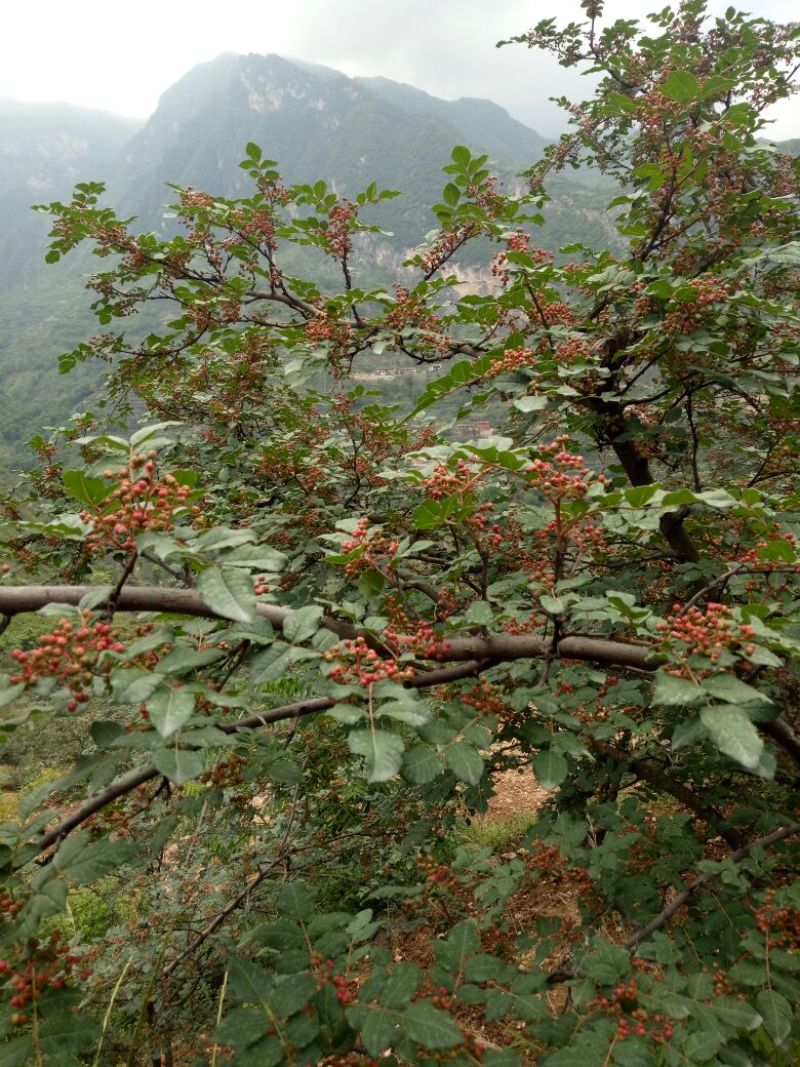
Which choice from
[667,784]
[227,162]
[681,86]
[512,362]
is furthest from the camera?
[227,162]

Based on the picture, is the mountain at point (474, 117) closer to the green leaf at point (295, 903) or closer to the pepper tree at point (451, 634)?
the pepper tree at point (451, 634)

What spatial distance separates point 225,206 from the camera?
3361 mm

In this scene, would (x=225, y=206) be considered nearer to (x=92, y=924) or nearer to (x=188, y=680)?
(x=188, y=680)

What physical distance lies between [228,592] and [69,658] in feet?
1.13

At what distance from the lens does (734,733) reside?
1.00 metres

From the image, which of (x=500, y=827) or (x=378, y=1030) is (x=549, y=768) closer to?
(x=378, y=1030)

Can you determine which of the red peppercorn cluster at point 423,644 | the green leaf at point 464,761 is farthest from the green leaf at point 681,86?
the green leaf at point 464,761

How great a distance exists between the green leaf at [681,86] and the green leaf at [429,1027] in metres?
3.27

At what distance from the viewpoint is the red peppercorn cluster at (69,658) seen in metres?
1.08

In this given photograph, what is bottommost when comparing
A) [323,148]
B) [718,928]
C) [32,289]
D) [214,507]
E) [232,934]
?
[32,289]

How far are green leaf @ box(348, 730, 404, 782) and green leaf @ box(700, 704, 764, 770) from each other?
0.56m

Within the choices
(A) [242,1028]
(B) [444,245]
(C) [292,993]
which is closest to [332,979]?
(C) [292,993]

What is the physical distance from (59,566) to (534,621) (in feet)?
10.5

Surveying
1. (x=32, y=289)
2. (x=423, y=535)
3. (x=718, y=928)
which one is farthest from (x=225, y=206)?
(x=32, y=289)
